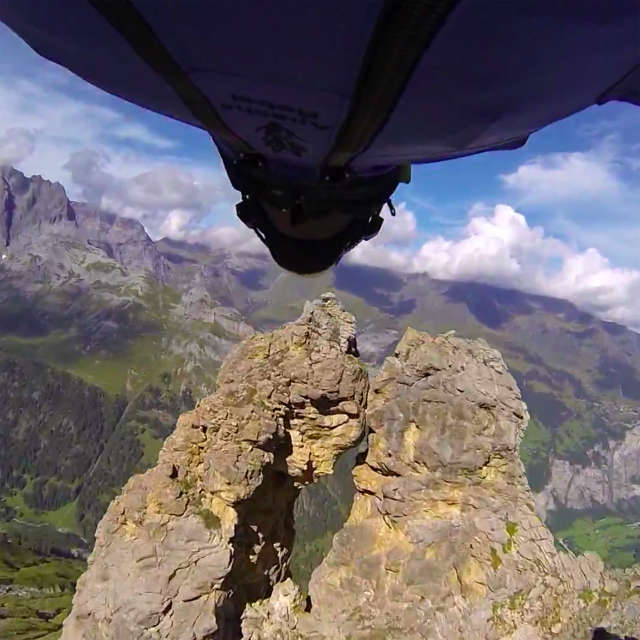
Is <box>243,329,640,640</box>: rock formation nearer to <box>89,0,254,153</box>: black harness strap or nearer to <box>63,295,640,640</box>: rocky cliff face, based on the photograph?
<box>63,295,640,640</box>: rocky cliff face

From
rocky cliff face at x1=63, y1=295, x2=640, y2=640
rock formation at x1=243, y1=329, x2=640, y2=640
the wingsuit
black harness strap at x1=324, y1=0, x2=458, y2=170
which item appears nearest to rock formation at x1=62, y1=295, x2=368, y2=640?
rocky cliff face at x1=63, y1=295, x2=640, y2=640

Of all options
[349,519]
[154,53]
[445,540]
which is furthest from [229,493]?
[154,53]

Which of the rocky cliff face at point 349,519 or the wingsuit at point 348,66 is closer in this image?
the wingsuit at point 348,66

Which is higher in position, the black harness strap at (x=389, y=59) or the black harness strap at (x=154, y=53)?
the black harness strap at (x=154, y=53)

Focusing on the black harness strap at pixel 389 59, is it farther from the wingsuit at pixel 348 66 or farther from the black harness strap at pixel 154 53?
the black harness strap at pixel 154 53

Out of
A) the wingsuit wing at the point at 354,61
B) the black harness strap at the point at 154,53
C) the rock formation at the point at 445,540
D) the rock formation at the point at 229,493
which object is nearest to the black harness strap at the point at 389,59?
the wingsuit wing at the point at 354,61

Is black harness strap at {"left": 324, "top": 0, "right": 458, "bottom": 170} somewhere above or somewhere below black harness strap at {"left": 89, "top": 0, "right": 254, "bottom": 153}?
below

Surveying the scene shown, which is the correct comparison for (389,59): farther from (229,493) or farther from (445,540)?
(445,540)
